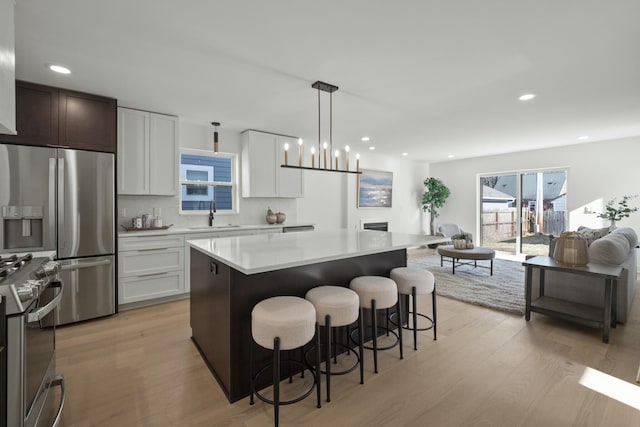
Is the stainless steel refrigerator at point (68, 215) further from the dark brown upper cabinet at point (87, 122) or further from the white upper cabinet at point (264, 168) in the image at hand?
the white upper cabinet at point (264, 168)

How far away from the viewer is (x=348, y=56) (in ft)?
7.72

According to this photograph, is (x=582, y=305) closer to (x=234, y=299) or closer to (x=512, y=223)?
(x=234, y=299)

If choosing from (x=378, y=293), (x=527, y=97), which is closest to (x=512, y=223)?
(x=527, y=97)

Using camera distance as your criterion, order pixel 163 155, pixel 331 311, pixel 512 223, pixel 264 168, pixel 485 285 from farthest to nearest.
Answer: pixel 512 223 < pixel 264 168 < pixel 485 285 < pixel 163 155 < pixel 331 311

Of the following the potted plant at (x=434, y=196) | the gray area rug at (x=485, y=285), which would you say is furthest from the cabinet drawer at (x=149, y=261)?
the potted plant at (x=434, y=196)

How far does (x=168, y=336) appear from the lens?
271 centimetres

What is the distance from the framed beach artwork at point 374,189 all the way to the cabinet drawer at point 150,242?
4.02 metres

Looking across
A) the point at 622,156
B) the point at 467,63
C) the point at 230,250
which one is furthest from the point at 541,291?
the point at 622,156

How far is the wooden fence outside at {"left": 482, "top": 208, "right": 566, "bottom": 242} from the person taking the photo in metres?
5.95

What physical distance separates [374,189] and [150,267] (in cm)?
490

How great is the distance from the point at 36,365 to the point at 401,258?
105 inches

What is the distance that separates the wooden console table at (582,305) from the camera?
2.53 meters

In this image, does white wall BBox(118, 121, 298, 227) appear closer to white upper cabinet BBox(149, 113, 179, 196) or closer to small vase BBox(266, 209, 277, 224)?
small vase BBox(266, 209, 277, 224)

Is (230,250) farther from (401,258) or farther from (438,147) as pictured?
(438,147)
